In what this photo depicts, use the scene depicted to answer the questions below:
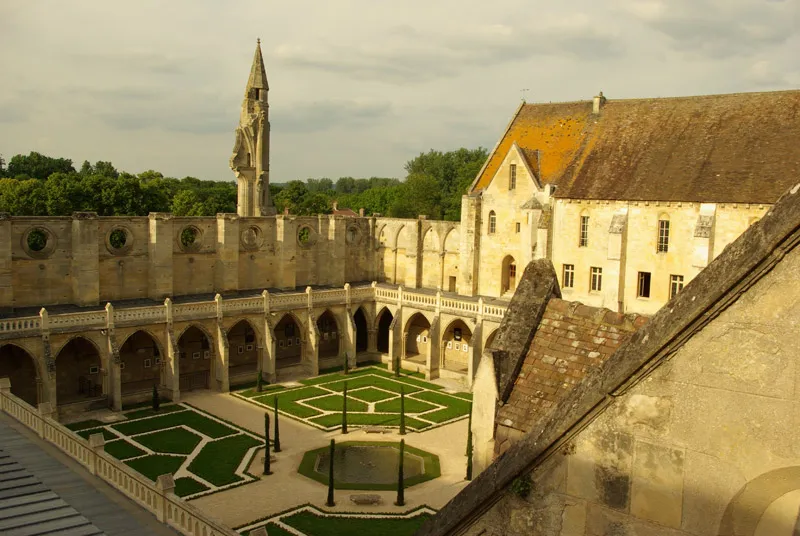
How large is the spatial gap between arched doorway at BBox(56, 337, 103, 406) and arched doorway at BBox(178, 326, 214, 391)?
5.21 m

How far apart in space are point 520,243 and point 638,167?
9236 mm

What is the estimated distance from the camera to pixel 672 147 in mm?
44594

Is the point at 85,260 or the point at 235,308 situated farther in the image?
the point at 235,308

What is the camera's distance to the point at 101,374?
134ft

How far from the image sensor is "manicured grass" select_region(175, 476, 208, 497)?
29672 millimetres

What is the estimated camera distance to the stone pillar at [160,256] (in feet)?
155

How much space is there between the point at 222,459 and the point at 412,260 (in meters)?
27.2

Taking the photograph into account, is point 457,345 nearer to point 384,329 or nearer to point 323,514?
point 384,329

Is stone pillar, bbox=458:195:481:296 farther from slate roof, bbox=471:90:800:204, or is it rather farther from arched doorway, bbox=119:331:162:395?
arched doorway, bbox=119:331:162:395

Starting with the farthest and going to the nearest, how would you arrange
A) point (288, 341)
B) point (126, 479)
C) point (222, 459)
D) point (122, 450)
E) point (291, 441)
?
point (288, 341) → point (291, 441) → point (122, 450) → point (222, 459) → point (126, 479)

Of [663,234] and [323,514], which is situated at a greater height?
[663,234]

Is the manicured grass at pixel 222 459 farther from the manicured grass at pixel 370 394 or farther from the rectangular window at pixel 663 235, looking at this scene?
the rectangular window at pixel 663 235

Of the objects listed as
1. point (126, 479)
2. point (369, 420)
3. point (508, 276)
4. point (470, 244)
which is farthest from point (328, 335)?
point (126, 479)

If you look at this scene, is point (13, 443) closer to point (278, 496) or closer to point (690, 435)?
point (278, 496)
